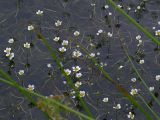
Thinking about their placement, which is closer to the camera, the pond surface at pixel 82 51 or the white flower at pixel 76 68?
the pond surface at pixel 82 51

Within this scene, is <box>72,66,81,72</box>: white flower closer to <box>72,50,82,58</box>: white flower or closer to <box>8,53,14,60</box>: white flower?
<box>72,50,82,58</box>: white flower

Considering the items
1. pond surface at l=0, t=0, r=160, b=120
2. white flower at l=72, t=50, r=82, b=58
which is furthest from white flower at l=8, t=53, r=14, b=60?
white flower at l=72, t=50, r=82, b=58

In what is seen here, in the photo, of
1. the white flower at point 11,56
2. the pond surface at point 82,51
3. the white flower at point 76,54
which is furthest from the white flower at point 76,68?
the white flower at point 11,56

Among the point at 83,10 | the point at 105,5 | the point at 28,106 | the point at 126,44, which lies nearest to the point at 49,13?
the point at 83,10

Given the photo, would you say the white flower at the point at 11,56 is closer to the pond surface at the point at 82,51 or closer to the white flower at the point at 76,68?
the pond surface at the point at 82,51

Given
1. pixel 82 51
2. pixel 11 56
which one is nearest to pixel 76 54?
pixel 82 51

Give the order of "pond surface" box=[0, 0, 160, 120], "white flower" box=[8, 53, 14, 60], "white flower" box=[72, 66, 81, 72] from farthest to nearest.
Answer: "white flower" box=[8, 53, 14, 60] → "white flower" box=[72, 66, 81, 72] → "pond surface" box=[0, 0, 160, 120]

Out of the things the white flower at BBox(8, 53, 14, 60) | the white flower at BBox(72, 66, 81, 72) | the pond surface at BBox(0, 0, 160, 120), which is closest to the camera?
the pond surface at BBox(0, 0, 160, 120)

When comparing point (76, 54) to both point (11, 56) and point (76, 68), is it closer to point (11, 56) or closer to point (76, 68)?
point (76, 68)
